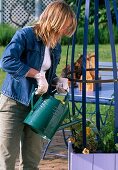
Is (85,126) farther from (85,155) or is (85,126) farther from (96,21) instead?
(96,21)

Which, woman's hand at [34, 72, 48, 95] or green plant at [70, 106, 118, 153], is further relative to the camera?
green plant at [70, 106, 118, 153]

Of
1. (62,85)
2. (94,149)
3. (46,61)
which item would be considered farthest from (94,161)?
(46,61)

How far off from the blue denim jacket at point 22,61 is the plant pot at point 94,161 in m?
0.42

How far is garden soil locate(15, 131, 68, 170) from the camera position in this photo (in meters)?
4.93

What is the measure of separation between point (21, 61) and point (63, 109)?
1.18 ft

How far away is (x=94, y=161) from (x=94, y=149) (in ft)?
0.58

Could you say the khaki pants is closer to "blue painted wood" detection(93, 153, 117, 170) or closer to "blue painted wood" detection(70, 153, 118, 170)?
"blue painted wood" detection(70, 153, 118, 170)

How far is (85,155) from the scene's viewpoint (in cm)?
349

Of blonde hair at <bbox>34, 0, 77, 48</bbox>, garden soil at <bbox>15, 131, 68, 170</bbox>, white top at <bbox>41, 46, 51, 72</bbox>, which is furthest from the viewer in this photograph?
garden soil at <bbox>15, 131, 68, 170</bbox>

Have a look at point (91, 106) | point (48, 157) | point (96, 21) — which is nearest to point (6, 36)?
point (91, 106)

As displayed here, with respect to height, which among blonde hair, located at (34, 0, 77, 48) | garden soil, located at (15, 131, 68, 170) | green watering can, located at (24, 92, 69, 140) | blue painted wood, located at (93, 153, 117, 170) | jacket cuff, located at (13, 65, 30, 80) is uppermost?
blonde hair, located at (34, 0, 77, 48)

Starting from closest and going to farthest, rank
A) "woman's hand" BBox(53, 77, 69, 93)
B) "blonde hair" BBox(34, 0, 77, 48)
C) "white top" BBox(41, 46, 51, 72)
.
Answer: "blonde hair" BBox(34, 0, 77, 48)
"white top" BBox(41, 46, 51, 72)
"woman's hand" BBox(53, 77, 69, 93)

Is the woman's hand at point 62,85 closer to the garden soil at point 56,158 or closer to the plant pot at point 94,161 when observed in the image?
the plant pot at point 94,161

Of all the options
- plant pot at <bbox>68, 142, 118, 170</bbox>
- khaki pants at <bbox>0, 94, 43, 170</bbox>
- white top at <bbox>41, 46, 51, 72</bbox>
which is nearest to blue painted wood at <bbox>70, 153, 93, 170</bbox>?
plant pot at <bbox>68, 142, 118, 170</bbox>
